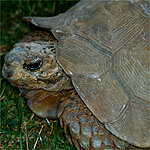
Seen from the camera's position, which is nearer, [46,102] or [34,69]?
[34,69]

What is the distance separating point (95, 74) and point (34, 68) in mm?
350

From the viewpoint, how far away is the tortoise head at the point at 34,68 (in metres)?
2.52

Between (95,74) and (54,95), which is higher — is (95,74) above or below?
above

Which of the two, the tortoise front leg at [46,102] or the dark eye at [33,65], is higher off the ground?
the dark eye at [33,65]

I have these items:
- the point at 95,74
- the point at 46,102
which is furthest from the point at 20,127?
the point at 95,74

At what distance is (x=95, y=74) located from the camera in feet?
7.97

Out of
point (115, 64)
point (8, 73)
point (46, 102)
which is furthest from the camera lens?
point (46, 102)

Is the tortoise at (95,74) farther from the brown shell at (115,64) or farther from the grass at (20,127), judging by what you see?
the grass at (20,127)

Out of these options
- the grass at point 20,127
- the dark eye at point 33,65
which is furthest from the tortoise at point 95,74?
the grass at point 20,127

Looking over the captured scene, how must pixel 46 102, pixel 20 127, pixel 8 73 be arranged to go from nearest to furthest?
pixel 8 73 → pixel 46 102 → pixel 20 127

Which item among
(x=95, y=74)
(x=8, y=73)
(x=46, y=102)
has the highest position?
(x=95, y=74)

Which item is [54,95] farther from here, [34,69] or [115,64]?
[115,64]

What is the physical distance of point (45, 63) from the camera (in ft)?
8.34

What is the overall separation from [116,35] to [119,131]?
0.54m
